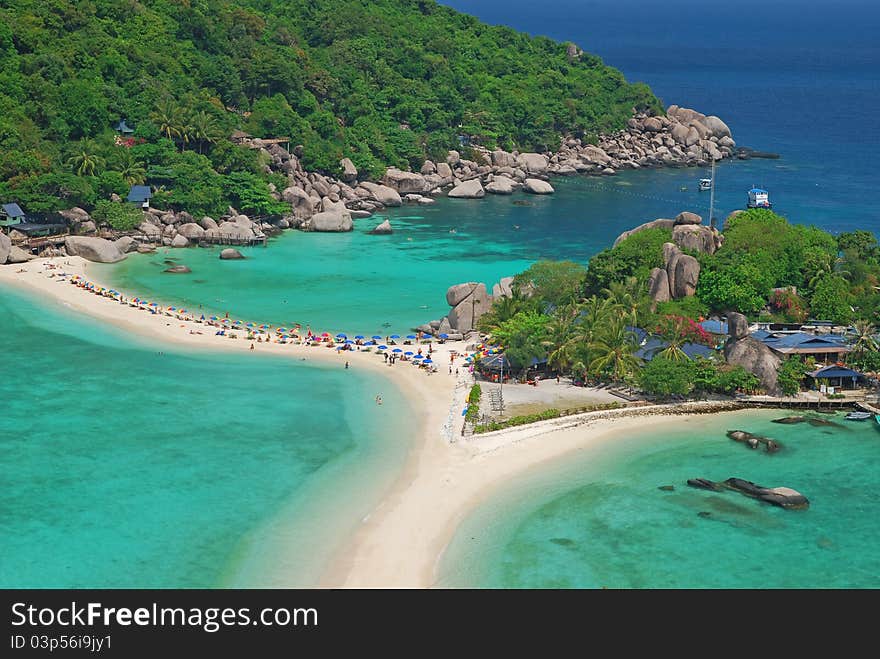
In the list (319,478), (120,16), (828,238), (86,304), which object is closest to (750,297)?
(828,238)

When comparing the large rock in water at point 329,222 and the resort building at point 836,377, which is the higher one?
the large rock in water at point 329,222

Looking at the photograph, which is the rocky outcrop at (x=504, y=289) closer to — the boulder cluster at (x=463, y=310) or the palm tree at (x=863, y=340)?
the boulder cluster at (x=463, y=310)

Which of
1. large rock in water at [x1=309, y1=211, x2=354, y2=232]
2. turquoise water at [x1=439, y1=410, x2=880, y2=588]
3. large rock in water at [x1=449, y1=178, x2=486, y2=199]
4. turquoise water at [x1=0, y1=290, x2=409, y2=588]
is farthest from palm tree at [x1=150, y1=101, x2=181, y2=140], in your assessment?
turquoise water at [x1=439, y1=410, x2=880, y2=588]

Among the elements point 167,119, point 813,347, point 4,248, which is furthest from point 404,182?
point 813,347

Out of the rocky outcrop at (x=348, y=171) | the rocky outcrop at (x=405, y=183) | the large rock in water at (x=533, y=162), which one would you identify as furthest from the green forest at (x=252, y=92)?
the large rock in water at (x=533, y=162)

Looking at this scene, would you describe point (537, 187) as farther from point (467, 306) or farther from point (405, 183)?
point (467, 306)
